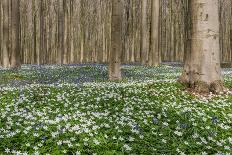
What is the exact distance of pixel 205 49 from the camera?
41.8 feet

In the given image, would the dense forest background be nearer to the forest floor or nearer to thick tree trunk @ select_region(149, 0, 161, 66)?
thick tree trunk @ select_region(149, 0, 161, 66)

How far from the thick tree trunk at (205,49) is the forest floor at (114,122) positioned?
596mm

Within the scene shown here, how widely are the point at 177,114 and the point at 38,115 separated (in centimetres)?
364

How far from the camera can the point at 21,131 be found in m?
7.25

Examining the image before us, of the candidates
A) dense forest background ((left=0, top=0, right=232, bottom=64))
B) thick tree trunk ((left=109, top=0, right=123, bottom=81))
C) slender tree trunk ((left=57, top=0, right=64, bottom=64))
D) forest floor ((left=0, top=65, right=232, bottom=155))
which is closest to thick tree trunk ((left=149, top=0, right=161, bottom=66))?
thick tree trunk ((left=109, top=0, right=123, bottom=81))

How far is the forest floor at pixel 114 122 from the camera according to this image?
6.71 m

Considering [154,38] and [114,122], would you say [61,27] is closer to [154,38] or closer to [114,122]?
[154,38]

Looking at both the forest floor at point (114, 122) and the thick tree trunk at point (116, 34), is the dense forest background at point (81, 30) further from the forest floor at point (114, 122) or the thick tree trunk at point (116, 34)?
the forest floor at point (114, 122)

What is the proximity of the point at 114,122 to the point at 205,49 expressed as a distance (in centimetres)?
588

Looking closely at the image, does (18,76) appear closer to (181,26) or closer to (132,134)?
(132,134)

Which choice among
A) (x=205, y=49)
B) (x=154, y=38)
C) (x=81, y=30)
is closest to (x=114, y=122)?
(x=205, y=49)

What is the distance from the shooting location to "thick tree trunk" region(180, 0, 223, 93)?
1269 centimetres

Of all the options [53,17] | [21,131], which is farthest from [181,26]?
[21,131]

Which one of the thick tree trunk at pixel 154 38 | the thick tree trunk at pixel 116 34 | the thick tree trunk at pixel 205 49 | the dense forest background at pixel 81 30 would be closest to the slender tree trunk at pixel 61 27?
the dense forest background at pixel 81 30
